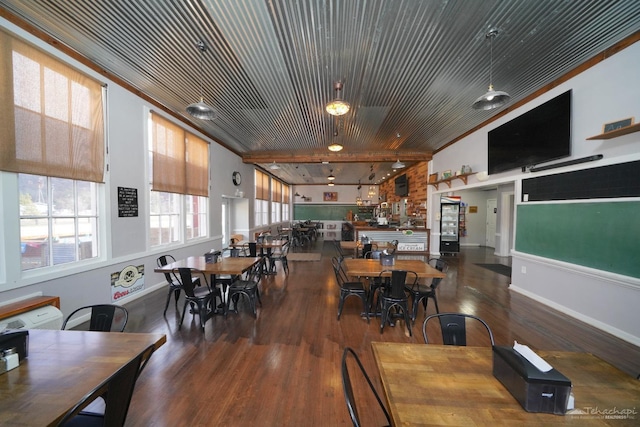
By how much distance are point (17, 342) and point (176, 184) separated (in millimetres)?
3980

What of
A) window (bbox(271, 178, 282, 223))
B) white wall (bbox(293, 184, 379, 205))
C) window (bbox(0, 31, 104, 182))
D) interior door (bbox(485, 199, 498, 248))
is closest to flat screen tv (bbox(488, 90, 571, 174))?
interior door (bbox(485, 199, 498, 248))

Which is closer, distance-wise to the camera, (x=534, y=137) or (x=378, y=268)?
(x=378, y=268)

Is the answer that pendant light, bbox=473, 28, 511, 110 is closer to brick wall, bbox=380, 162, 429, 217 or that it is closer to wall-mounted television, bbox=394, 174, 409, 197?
brick wall, bbox=380, 162, 429, 217

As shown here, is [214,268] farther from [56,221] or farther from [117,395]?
[117,395]

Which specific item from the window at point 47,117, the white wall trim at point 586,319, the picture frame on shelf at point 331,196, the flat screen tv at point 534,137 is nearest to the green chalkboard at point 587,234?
the white wall trim at point 586,319

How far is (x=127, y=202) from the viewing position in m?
3.63

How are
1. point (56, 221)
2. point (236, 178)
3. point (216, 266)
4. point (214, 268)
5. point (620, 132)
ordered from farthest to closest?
point (236, 178)
point (216, 266)
point (214, 268)
point (56, 221)
point (620, 132)

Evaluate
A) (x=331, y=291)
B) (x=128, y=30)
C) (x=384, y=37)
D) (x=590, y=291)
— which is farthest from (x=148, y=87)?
(x=590, y=291)

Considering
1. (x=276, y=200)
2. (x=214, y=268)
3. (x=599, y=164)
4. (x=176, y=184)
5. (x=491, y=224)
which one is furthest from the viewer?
→ (x=276, y=200)

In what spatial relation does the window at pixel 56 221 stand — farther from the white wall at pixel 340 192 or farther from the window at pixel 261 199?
the white wall at pixel 340 192

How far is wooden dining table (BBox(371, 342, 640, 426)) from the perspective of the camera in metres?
0.84

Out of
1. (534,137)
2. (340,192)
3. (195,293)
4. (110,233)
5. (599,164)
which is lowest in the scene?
(195,293)

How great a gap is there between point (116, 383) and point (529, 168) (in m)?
5.62

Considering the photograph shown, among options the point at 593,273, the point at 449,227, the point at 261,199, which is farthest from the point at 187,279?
the point at 449,227
